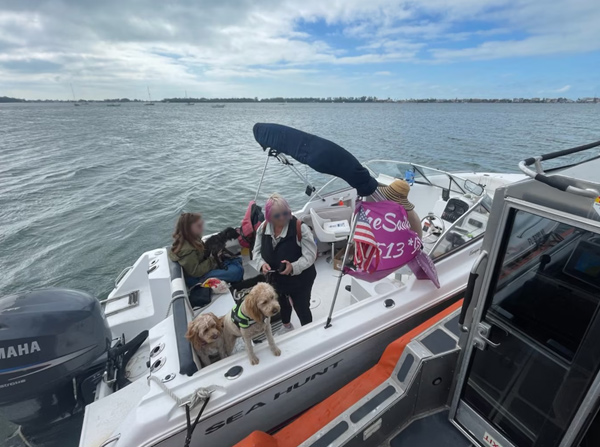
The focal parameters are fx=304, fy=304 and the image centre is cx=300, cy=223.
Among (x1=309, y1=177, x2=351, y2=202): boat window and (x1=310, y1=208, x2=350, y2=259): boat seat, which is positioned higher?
(x1=309, y1=177, x2=351, y2=202): boat window

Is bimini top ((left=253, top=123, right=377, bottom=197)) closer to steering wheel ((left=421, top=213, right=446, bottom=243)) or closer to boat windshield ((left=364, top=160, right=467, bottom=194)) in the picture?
steering wheel ((left=421, top=213, right=446, bottom=243))

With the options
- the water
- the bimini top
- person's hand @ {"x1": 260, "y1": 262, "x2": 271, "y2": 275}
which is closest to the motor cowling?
person's hand @ {"x1": 260, "y1": 262, "x2": 271, "y2": 275}

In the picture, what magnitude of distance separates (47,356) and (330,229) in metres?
3.36

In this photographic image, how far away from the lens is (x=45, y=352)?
7.79ft

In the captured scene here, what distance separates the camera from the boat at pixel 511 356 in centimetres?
134

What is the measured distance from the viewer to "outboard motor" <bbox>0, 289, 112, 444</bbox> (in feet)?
7.47

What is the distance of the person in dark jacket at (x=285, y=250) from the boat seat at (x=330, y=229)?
1604mm

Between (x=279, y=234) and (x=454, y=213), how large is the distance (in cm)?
338

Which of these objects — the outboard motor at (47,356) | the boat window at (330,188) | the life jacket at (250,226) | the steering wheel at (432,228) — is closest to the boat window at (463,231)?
the steering wheel at (432,228)

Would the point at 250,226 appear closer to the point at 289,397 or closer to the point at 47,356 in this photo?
the point at 289,397

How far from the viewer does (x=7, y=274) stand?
7062 mm

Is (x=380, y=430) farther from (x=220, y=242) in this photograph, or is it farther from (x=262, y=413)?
(x=220, y=242)

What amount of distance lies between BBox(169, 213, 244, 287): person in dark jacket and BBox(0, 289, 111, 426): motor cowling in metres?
0.93

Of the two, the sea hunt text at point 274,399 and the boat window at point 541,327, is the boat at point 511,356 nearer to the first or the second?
the boat window at point 541,327
